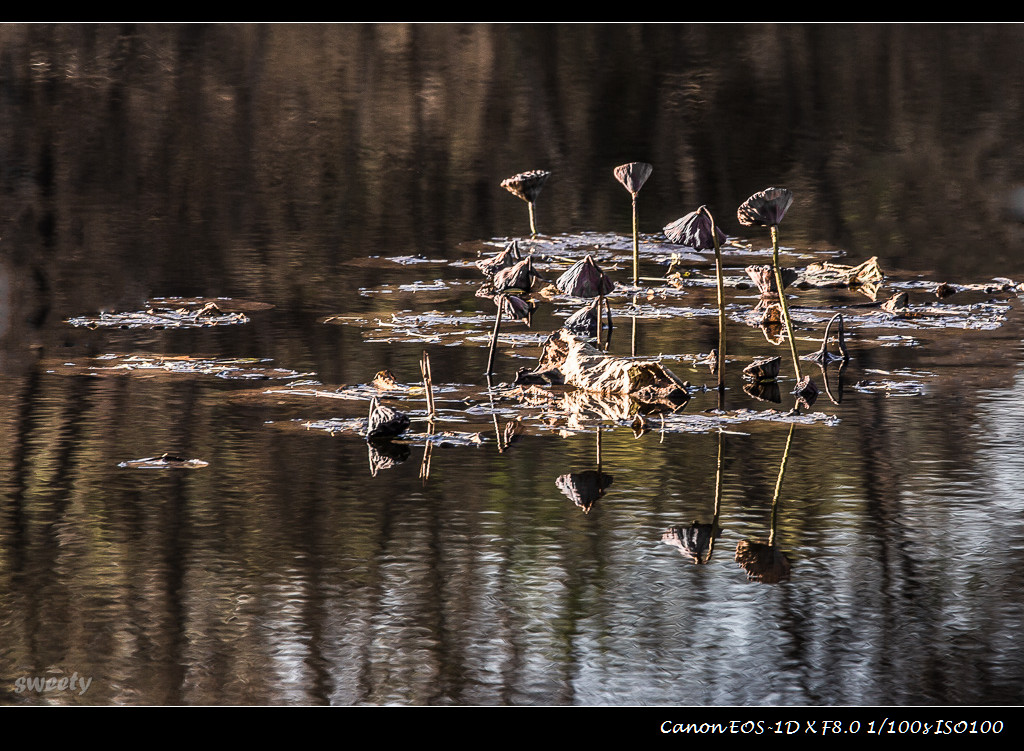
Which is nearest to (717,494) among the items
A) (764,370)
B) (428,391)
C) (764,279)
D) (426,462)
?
(426,462)

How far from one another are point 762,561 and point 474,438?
1835mm

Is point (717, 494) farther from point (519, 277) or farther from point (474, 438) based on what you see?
point (519, 277)

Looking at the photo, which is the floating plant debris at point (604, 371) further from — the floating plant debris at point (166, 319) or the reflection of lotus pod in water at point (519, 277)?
the floating plant debris at point (166, 319)

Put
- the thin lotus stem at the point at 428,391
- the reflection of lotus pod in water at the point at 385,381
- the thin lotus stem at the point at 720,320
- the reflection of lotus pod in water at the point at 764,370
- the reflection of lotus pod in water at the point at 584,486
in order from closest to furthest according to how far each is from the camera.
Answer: the reflection of lotus pod in water at the point at 584,486 < the thin lotus stem at the point at 428,391 < the thin lotus stem at the point at 720,320 < the reflection of lotus pod in water at the point at 385,381 < the reflection of lotus pod in water at the point at 764,370

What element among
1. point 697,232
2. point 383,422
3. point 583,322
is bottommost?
point 383,422

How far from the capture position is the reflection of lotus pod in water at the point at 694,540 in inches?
228

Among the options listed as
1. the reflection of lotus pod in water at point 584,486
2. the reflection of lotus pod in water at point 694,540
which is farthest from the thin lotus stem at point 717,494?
the reflection of lotus pod in water at point 584,486

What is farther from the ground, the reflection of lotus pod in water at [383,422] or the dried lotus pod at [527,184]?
the dried lotus pod at [527,184]

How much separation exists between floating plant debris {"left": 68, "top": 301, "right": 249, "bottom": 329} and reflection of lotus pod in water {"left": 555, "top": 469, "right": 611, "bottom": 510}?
145 inches

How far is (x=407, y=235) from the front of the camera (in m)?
13.3

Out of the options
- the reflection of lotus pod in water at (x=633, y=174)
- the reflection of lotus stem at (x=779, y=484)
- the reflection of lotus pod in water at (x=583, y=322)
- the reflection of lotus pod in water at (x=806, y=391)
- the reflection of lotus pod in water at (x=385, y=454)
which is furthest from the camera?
the reflection of lotus pod in water at (x=633, y=174)

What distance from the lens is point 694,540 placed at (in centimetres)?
594

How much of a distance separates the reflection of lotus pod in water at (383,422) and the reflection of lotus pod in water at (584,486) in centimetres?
89

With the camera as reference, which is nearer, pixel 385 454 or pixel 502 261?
pixel 385 454
